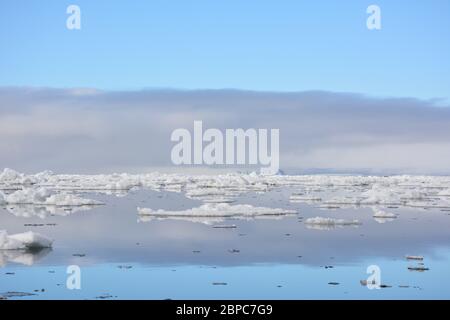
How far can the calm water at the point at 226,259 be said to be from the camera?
28.9ft

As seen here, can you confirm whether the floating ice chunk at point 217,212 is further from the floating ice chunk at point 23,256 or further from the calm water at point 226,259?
the floating ice chunk at point 23,256

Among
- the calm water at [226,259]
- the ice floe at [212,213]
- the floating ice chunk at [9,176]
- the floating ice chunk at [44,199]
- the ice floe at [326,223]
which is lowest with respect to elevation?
the calm water at [226,259]

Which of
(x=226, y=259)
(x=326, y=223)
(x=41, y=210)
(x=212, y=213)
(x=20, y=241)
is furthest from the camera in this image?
(x=41, y=210)

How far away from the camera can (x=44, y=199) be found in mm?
25984

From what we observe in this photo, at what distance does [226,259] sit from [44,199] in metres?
16.3

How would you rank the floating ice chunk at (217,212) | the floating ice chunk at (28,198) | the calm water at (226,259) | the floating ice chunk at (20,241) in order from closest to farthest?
the calm water at (226,259)
the floating ice chunk at (20,241)
the floating ice chunk at (217,212)
the floating ice chunk at (28,198)

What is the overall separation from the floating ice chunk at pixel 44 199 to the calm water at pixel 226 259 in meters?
5.63

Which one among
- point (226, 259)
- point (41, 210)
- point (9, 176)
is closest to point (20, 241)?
point (226, 259)

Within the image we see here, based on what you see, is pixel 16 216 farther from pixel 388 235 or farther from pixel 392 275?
pixel 392 275

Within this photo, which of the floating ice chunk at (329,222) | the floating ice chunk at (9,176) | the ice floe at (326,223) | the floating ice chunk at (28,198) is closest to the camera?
the ice floe at (326,223)

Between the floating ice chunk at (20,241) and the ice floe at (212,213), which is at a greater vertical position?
the ice floe at (212,213)

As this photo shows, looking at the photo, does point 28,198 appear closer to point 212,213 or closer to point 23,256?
point 212,213

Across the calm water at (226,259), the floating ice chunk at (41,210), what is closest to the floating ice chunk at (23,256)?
the calm water at (226,259)

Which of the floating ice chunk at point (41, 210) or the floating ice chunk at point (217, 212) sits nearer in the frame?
the floating ice chunk at point (217, 212)
